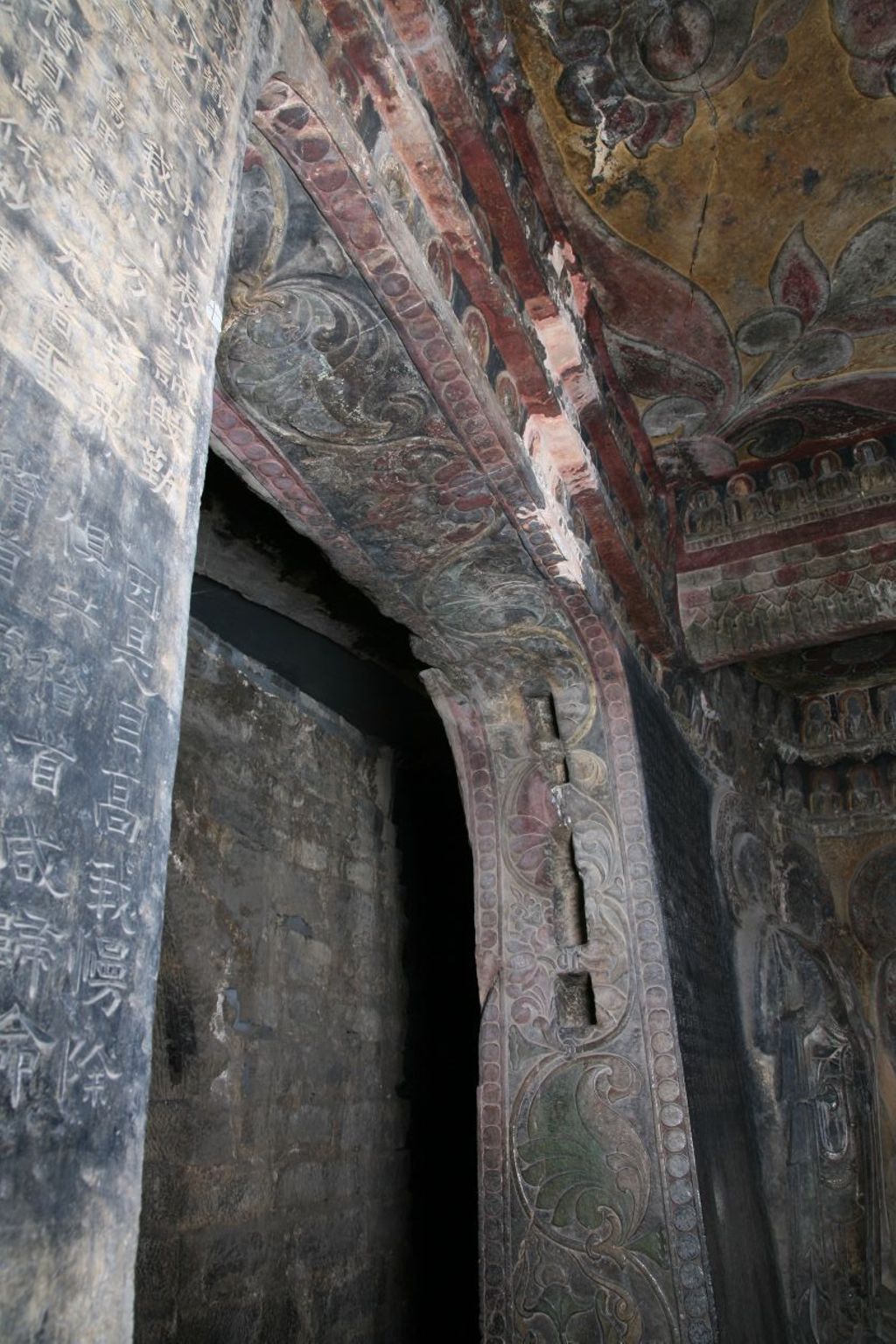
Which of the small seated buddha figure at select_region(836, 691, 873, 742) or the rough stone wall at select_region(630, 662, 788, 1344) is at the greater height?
the small seated buddha figure at select_region(836, 691, 873, 742)

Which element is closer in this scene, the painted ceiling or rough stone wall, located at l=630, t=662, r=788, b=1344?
the painted ceiling

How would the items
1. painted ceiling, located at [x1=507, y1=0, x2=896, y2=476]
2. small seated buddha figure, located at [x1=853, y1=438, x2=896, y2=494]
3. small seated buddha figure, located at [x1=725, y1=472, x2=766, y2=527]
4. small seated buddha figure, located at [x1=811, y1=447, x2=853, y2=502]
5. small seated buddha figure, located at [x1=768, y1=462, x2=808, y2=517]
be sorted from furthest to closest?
small seated buddha figure, located at [x1=725, y1=472, x2=766, y2=527]
small seated buddha figure, located at [x1=768, y1=462, x2=808, y2=517]
small seated buddha figure, located at [x1=811, y1=447, x2=853, y2=502]
small seated buddha figure, located at [x1=853, y1=438, x2=896, y2=494]
painted ceiling, located at [x1=507, y1=0, x2=896, y2=476]

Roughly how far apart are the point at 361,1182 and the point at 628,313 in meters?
4.67

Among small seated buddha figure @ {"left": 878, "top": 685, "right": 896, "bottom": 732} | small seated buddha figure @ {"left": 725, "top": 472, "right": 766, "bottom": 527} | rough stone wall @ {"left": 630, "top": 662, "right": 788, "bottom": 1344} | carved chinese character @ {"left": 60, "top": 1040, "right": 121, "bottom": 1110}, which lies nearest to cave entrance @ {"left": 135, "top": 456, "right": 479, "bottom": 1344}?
rough stone wall @ {"left": 630, "top": 662, "right": 788, "bottom": 1344}

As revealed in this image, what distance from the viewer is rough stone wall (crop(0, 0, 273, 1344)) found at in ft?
3.55

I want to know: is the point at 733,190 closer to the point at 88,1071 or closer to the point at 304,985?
the point at 304,985

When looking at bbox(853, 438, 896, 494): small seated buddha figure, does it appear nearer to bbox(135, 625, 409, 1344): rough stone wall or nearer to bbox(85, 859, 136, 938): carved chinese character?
bbox(135, 625, 409, 1344): rough stone wall

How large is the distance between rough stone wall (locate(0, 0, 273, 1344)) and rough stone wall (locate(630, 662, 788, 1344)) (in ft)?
11.4

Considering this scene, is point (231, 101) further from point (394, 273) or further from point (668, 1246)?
point (668, 1246)

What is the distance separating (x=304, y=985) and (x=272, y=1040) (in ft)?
1.33

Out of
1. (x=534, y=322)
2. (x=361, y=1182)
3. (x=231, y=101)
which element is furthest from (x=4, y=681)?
(x=361, y=1182)

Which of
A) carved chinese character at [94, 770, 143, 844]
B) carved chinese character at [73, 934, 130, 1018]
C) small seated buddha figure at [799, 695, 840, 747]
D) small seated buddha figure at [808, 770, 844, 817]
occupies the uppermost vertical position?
small seated buddha figure at [799, 695, 840, 747]

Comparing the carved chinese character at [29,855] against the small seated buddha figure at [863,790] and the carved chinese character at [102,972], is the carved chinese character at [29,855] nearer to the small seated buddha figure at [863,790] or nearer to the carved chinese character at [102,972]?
the carved chinese character at [102,972]

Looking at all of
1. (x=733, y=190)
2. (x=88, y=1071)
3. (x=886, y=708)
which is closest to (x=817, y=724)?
(x=886, y=708)
